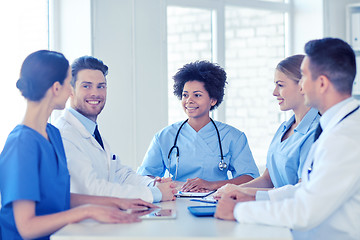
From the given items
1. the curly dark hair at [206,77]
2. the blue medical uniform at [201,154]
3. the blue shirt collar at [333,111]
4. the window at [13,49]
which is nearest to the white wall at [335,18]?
the curly dark hair at [206,77]

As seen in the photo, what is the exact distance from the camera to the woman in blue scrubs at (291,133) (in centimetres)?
223

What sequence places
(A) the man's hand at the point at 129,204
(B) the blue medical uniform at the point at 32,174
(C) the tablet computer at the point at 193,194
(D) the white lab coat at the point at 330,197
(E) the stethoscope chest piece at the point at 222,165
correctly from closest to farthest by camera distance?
(D) the white lab coat at the point at 330,197
(B) the blue medical uniform at the point at 32,174
(A) the man's hand at the point at 129,204
(C) the tablet computer at the point at 193,194
(E) the stethoscope chest piece at the point at 222,165

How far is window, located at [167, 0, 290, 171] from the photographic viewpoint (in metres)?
4.08

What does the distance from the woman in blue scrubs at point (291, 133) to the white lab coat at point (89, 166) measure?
55cm

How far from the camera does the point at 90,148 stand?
6.98 ft

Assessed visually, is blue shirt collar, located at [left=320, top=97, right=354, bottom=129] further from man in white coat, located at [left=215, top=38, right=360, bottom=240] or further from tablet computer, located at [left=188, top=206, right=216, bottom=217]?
tablet computer, located at [left=188, top=206, right=216, bottom=217]

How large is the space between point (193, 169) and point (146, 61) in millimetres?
1166

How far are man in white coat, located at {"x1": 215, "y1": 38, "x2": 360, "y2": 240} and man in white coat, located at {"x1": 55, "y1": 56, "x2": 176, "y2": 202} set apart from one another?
0.49 metres

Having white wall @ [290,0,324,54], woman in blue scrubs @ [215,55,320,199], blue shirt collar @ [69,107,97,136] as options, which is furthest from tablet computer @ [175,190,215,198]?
white wall @ [290,0,324,54]

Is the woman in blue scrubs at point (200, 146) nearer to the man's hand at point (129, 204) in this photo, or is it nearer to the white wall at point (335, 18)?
the man's hand at point (129, 204)

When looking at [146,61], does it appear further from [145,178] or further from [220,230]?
[220,230]

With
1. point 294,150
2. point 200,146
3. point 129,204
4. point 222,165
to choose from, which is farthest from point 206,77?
point 129,204

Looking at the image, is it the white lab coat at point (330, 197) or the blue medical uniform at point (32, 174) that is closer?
the white lab coat at point (330, 197)

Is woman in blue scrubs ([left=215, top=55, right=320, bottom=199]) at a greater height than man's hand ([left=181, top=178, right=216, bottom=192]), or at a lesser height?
greater
